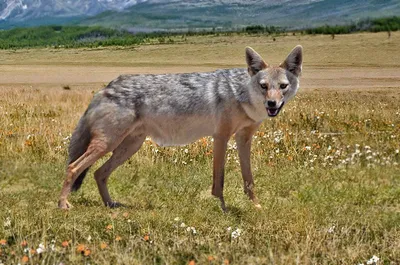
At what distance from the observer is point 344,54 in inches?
3177

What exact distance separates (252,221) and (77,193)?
3.00 m

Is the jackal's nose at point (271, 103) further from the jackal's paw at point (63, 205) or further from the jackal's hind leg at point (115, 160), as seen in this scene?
the jackal's paw at point (63, 205)

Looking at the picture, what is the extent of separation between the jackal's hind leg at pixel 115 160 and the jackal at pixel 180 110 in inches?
0.6

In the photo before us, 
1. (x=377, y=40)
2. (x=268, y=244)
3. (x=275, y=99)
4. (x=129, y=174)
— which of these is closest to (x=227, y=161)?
(x=129, y=174)

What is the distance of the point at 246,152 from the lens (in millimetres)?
8445

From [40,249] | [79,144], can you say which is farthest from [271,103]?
[40,249]

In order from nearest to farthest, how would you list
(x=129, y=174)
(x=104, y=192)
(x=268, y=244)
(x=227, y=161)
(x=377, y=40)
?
(x=268, y=244)
(x=104, y=192)
(x=129, y=174)
(x=227, y=161)
(x=377, y=40)

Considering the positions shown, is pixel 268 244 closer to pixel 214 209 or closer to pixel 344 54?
pixel 214 209

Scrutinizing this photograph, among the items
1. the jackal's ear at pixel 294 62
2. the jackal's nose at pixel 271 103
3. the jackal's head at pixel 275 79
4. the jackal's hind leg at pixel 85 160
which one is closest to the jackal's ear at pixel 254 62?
the jackal's head at pixel 275 79

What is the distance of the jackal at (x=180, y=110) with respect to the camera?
298 inches

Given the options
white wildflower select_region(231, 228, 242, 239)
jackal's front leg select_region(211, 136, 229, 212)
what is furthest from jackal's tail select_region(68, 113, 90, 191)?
white wildflower select_region(231, 228, 242, 239)

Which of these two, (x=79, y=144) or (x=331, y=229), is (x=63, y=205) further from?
(x=331, y=229)

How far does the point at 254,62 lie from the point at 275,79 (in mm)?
482

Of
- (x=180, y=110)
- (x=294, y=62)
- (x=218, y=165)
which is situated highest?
(x=294, y=62)
